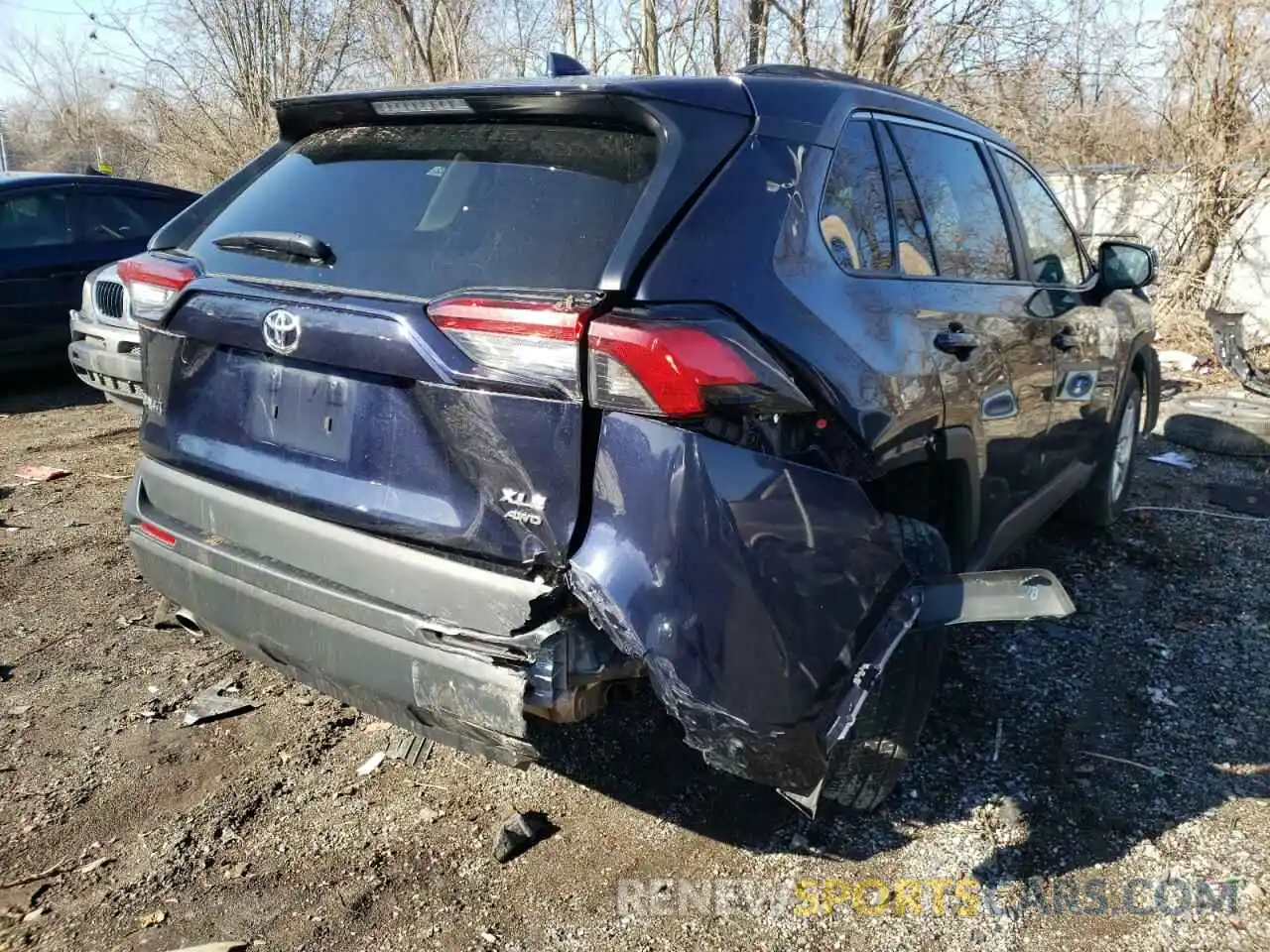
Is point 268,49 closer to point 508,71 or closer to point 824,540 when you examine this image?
point 508,71

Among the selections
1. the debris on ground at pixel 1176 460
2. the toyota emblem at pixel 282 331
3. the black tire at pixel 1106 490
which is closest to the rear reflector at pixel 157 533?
the toyota emblem at pixel 282 331

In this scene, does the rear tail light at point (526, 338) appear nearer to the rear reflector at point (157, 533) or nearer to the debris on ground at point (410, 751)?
the rear reflector at point (157, 533)

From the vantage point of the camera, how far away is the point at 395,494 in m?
2.16

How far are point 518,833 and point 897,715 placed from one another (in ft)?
3.54

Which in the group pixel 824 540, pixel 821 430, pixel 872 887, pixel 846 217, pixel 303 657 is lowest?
pixel 872 887

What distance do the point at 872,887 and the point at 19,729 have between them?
8.68 ft

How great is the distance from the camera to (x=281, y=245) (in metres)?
2.43

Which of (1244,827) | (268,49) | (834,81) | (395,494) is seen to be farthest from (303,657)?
(268,49)

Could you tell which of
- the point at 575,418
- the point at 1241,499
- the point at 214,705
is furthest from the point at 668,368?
the point at 1241,499

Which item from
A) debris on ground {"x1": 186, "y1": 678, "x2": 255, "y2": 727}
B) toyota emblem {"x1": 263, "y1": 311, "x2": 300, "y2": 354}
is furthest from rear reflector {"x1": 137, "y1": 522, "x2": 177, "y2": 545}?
debris on ground {"x1": 186, "y1": 678, "x2": 255, "y2": 727}

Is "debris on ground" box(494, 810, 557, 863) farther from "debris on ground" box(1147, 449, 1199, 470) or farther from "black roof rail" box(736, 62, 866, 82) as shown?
"debris on ground" box(1147, 449, 1199, 470)

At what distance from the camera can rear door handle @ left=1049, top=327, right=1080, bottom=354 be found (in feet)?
11.8

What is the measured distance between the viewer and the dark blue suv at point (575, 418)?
195 cm

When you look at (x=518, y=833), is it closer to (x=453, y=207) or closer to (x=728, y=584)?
(x=728, y=584)
